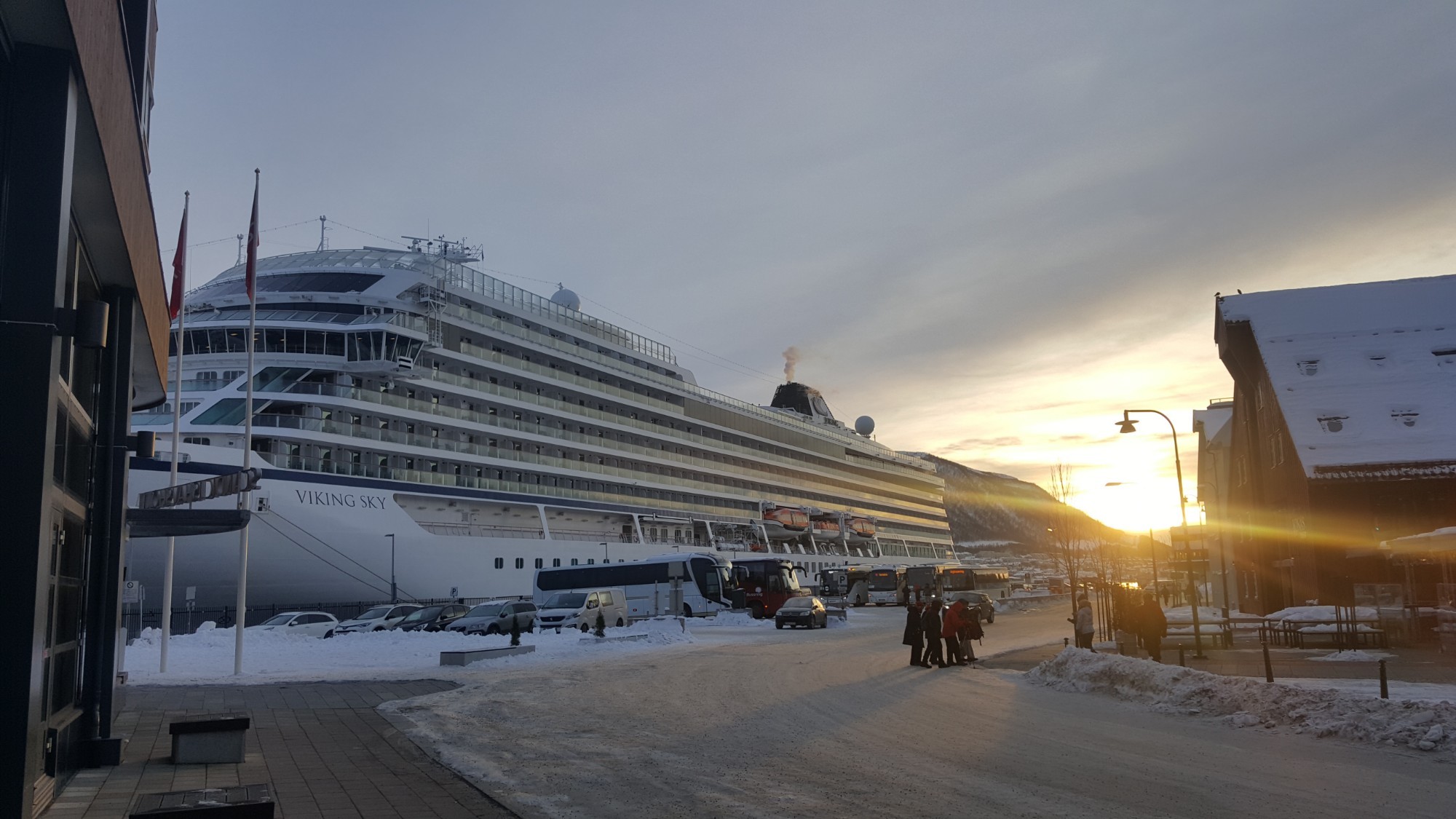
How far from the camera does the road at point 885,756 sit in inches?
313

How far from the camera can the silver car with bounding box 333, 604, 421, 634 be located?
1319 inches

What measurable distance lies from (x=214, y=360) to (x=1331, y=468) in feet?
130

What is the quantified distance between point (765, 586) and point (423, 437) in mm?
16716

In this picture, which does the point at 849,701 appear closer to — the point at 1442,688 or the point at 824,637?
the point at 1442,688

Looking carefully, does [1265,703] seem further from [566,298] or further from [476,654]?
[566,298]

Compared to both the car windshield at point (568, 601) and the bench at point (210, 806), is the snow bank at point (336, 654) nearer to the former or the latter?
the car windshield at point (568, 601)

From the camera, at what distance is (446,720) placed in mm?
13039

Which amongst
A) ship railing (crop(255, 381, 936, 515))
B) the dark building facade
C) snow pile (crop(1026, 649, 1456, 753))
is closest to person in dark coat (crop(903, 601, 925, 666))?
snow pile (crop(1026, 649, 1456, 753))

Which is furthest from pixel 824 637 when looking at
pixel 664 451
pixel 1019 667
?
pixel 664 451

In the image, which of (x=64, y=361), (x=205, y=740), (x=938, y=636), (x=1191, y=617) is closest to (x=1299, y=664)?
(x=938, y=636)

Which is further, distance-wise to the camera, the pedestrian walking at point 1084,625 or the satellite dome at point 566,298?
the satellite dome at point 566,298

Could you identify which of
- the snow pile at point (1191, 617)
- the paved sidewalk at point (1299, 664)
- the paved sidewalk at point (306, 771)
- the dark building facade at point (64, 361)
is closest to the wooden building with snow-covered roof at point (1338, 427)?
the snow pile at point (1191, 617)

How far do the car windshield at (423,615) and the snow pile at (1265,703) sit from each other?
22.6 m

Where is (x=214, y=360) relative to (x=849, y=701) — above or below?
above
